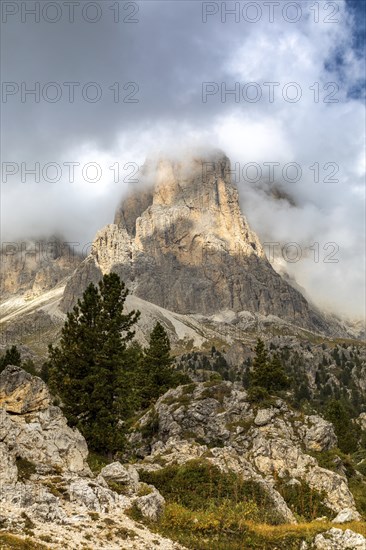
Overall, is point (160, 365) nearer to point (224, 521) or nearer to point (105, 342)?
point (105, 342)

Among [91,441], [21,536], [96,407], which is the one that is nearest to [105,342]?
[96,407]

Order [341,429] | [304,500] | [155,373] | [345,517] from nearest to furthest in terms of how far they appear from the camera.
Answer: [345,517] → [304,500] → [155,373] → [341,429]

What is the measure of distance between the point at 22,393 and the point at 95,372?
8.19m

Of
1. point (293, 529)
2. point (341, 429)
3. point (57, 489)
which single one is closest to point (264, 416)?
point (293, 529)

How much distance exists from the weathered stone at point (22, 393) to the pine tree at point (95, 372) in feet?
17.5

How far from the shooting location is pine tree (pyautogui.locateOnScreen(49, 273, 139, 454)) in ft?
125

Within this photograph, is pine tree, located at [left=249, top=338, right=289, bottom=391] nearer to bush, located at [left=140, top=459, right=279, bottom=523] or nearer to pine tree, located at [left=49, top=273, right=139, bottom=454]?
pine tree, located at [left=49, top=273, right=139, bottom=454]

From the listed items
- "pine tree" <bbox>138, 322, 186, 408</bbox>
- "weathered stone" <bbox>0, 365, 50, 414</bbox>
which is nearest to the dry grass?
"weathered stone" <bbox>0, 365, 50, 414</bbox>

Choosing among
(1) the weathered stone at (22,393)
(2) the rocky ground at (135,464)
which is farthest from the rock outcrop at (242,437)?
(1) the weathered stone at (22,393)

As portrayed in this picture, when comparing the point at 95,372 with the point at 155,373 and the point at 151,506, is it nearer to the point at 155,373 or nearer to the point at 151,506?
the point at 151,506

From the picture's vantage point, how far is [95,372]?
131 feet

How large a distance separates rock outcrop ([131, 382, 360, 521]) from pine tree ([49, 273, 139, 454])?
4.68m

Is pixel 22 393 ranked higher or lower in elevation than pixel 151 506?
higher

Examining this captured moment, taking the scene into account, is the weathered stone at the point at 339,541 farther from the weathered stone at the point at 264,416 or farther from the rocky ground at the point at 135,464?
the weathered stone at the point at 264,416
